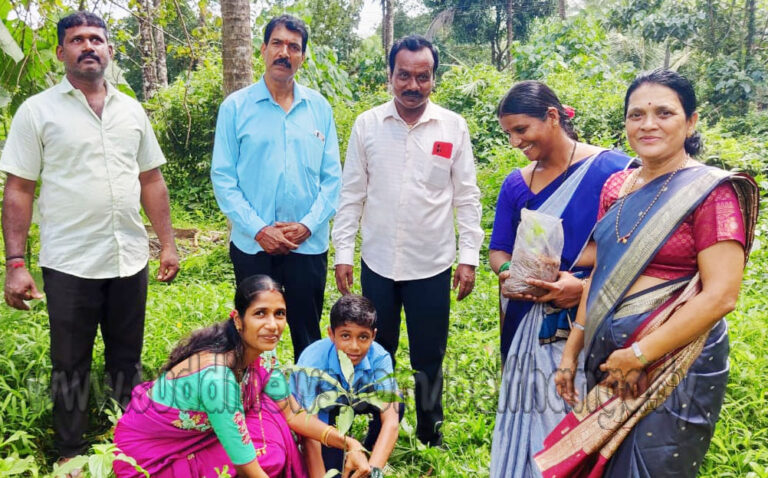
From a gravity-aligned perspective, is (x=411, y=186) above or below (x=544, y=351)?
above

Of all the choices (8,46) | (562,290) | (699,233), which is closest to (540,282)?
(562,290)

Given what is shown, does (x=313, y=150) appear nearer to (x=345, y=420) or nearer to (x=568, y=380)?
(x=345, y=420)

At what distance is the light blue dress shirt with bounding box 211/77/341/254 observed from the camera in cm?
314

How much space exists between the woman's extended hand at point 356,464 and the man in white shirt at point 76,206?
1.43 metres

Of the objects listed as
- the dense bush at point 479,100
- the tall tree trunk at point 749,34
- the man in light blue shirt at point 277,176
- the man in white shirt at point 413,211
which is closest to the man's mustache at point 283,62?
the man in light blue shirt at point 277,176

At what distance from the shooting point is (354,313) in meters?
2.72

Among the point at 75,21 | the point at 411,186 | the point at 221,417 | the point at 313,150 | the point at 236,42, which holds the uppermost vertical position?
the point at 236,42

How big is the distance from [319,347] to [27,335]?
2025mm

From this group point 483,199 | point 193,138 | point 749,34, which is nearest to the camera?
point 483,199

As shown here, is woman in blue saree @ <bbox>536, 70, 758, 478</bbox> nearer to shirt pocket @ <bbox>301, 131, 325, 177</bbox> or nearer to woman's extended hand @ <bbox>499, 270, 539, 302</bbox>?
woman's extended hand @ <bbox>499, 270, 539, 302</bbox>

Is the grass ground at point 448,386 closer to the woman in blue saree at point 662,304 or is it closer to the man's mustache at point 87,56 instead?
the woman in blue saree at point 662,304

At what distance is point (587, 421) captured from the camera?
6.35 ft

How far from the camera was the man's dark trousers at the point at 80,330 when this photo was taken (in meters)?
2.88

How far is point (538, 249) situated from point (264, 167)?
1520 mm
